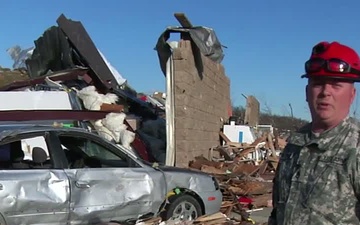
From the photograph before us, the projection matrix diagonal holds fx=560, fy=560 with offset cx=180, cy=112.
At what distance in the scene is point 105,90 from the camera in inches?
567

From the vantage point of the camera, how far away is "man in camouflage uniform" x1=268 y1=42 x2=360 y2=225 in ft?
7.82

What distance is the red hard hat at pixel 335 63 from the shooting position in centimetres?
240

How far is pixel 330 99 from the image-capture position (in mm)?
2416

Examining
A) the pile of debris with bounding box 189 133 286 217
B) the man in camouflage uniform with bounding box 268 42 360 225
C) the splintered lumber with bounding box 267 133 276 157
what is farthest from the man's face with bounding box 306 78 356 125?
the splintered lumber with bounding box 267 133 276 157

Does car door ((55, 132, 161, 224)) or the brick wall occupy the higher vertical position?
the brick wall

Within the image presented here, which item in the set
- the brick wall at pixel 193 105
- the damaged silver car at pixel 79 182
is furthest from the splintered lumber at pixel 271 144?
the damaged silver car at pixel 79 182

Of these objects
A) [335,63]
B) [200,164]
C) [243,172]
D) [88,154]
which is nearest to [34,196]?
[88,154]

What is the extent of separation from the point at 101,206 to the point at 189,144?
18.7 ft

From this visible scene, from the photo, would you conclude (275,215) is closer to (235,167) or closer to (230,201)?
(230,201)

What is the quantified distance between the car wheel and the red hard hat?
5474mm

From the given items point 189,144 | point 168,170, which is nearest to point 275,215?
point 168,170

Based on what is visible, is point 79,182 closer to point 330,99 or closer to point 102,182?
point 102,182

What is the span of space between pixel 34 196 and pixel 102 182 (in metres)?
0.91

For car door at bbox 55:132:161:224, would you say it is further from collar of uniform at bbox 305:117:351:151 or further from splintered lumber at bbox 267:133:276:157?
splintered lumber at bbox 267:133:276:157
